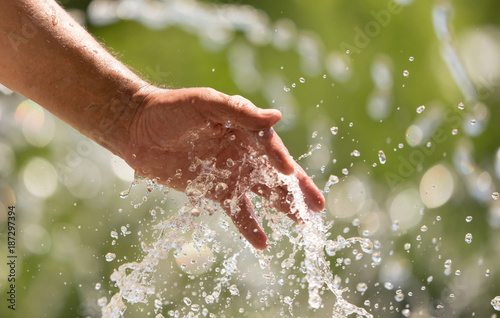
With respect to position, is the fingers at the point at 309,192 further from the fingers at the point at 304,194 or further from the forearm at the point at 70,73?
the forearm at the point at 70,73

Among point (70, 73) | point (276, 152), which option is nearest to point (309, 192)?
point (276, 152)

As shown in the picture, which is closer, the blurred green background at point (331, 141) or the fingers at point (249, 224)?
the fingers at point (249, 224)

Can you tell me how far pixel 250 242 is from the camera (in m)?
1.12

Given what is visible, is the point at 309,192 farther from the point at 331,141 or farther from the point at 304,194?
the point at 331,141

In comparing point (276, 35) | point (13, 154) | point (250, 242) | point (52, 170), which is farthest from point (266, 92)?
point (250, 242)

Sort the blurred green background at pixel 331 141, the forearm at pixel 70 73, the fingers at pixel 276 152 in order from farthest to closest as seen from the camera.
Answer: the blurred green background at pixel 331 141 < the forearm at pixel 70 73 < the fingers at pixel 276 152

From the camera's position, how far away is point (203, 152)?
1143 millimetres

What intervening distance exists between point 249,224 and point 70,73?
0.45 m

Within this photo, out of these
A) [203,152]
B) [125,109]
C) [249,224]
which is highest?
[125,109]

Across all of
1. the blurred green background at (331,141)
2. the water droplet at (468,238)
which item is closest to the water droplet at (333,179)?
the blurred green background at (331,141)

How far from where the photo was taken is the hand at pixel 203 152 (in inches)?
43.1

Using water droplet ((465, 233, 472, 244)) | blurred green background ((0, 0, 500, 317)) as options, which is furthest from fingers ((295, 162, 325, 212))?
water droplet ((465, 233, 472, 244))

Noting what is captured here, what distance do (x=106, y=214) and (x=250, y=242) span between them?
1.55 m

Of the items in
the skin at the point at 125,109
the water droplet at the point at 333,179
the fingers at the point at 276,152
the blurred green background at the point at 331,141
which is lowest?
the fingers at the point at 276,152
